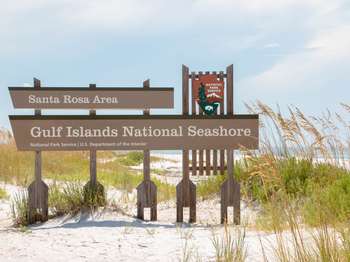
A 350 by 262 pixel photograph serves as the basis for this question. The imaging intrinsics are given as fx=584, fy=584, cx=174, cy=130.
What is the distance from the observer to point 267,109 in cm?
599

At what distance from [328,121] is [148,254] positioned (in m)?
2.36

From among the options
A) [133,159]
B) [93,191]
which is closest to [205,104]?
[93,191]

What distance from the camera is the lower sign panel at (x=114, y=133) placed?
867 cm

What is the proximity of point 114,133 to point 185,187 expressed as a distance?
1414mm

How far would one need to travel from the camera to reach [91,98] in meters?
9.30

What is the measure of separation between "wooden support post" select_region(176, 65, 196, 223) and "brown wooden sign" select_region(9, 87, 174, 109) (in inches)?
13.4

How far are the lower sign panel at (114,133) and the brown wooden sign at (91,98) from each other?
0.57 metres

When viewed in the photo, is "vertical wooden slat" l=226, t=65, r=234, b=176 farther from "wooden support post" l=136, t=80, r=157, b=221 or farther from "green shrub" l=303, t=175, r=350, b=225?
"green shrub" l=303, t=175, r=350, b=225

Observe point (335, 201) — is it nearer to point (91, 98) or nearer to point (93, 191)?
point (93, 191)

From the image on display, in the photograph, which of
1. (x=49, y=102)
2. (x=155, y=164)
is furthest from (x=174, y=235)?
(x=155, y=164)

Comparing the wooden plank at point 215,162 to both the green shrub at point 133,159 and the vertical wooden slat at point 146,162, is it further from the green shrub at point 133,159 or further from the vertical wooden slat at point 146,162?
the green shrub at point 133,159

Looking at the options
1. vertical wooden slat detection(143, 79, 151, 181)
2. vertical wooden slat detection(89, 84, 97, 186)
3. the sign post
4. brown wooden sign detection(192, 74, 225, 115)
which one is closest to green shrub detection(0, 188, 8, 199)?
the sign post

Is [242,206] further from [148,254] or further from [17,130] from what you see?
[148,254]

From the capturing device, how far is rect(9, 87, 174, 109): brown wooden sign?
9172mm
